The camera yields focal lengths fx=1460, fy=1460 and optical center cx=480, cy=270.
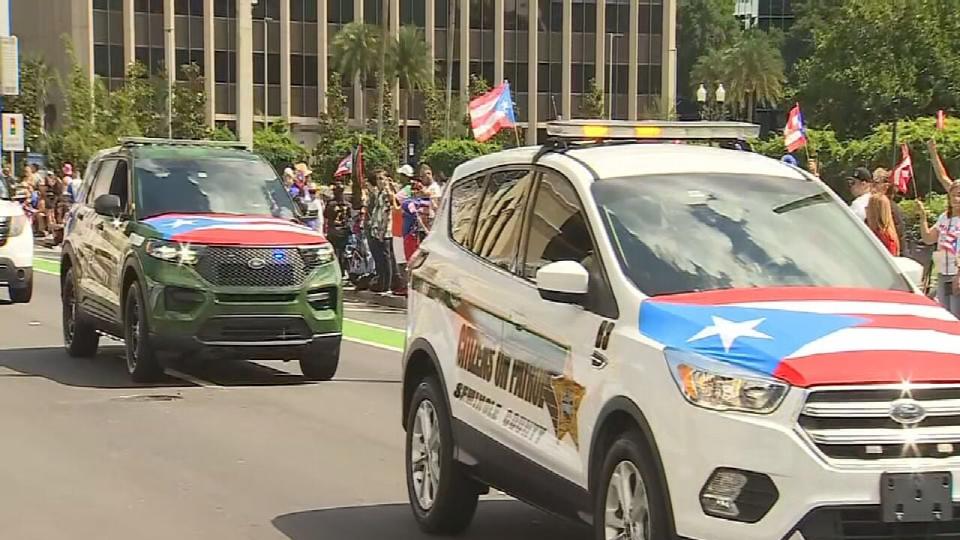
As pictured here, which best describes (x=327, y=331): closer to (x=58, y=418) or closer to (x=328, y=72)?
(x=58, y=418)

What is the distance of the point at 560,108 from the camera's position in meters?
95.6

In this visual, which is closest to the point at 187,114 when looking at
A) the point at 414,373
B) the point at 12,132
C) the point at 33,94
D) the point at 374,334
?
the point at 33,94

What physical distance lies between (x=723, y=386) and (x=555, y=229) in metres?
1.78

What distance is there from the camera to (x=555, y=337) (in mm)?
6309

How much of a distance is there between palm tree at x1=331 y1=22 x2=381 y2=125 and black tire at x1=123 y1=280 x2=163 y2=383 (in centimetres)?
6966

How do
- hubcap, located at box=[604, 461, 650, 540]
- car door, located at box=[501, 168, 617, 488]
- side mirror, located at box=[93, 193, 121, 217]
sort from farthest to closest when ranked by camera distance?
Result: 1. side mirror, located at box=[93, 193, 121, 217]
2. car door, located at box=[501, 168, 617, 488]
3. hubcap, located at box=[604, 461, 650, 540]

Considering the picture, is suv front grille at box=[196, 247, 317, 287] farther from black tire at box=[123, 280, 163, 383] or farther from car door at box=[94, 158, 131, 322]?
car door at box=[94, 158, 131, 322]

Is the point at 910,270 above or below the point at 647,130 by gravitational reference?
below

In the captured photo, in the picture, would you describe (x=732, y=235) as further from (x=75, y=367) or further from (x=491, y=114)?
(x=491, y=114)

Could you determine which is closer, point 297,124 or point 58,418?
point 58,418

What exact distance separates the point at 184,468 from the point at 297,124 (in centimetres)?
7988

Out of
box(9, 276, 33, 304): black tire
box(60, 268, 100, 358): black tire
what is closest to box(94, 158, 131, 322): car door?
box(60, 268, 100, 358): black tire

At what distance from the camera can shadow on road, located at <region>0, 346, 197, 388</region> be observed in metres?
13.4

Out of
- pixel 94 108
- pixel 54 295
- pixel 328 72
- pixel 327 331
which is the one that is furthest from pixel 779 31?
pixel 327 331
